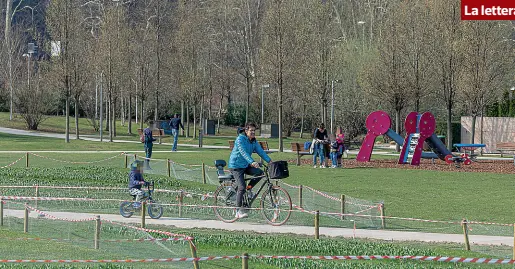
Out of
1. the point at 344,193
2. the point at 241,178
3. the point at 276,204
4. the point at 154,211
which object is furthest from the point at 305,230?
the point at 344,193

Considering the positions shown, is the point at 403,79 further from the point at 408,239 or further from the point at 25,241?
the point at 25,241

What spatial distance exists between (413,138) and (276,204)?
23.6 m

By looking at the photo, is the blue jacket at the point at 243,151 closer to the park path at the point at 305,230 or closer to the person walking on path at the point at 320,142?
the park path at the point at 305,230

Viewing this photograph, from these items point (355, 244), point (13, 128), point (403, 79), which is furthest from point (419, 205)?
point (13, 128)

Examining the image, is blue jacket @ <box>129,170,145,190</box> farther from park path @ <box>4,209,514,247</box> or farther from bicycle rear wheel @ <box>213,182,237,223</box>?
bicycle rear wheel @ <box>213,182,237,223</box>

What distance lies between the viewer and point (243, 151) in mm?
17656

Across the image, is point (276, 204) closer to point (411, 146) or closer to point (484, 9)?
point (411, 146)

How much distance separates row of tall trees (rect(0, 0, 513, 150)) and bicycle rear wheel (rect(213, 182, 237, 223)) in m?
29.3

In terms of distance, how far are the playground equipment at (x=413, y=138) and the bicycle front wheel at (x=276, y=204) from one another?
72.8 ft

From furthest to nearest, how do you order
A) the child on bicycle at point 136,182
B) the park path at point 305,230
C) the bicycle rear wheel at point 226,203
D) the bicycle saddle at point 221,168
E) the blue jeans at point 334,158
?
the blue jeans at point 334,158 < the child on bicycle at point 136,182 < the bicycle saddle at point 221,168 < the bicycle rear wheel at point 226,203 < the park path at point 305,230

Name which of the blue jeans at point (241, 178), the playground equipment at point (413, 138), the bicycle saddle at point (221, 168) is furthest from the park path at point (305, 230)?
the playground equipment at point (413, 138)

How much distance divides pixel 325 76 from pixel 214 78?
2960cm

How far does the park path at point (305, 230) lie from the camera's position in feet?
53.1

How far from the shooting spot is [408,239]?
1623 centimetres
